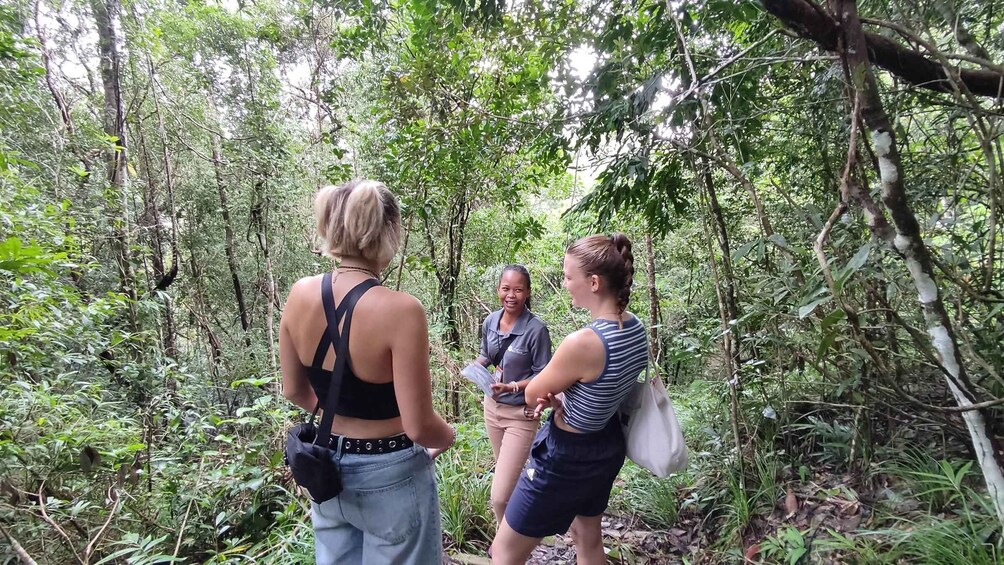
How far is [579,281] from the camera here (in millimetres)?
1726

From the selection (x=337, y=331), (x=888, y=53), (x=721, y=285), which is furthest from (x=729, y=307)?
(x=337, y=331)

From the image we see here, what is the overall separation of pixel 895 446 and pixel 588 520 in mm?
1714

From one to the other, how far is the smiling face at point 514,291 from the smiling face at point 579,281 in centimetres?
106

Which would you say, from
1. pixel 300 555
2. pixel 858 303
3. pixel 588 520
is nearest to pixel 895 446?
pixel 858 303

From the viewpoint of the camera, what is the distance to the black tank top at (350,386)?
133 cm

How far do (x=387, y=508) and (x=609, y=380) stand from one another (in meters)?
0.85

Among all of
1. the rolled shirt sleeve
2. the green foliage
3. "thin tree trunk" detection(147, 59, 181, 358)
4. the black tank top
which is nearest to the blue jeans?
the black tank top

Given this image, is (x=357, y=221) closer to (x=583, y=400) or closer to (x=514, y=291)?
(x=583, y=400)

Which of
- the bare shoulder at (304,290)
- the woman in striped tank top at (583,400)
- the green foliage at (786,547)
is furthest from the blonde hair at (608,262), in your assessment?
the green foliage at (786,547)

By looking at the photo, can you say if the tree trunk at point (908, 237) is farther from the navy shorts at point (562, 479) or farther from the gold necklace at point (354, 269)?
the gold necklace at point (354, 269)

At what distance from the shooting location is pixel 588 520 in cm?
195

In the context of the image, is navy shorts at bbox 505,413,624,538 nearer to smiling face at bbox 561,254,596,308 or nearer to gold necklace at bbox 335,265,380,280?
smiling face at bbox 561,254,596,308

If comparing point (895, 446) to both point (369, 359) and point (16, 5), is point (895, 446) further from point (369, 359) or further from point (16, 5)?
point (16, 5)

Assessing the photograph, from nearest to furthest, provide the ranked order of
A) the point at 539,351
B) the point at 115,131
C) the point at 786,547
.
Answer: the point at 786,547 < the point at 539,351 < the point at 115,131
